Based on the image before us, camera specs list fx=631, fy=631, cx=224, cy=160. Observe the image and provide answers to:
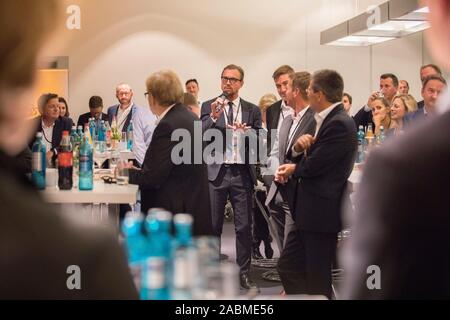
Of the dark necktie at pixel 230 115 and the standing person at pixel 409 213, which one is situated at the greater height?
the dark necktie at pixel 230 115

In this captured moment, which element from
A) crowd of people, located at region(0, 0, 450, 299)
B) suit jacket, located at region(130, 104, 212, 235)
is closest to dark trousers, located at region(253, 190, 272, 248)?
crowd of people, located at region(0, 0, 450, 299)

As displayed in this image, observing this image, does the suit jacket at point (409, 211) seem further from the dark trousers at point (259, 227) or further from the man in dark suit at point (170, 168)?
the dark trousers at point (259, 227)

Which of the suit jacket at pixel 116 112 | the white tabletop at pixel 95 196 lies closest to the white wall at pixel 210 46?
→ the suit jacket at pixel 116 112

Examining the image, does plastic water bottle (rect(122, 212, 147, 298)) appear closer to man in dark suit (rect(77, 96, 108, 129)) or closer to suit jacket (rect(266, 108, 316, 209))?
suit jacket (rect(266, 108, 316, 209))

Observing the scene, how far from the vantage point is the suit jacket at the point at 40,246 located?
1.50 feet

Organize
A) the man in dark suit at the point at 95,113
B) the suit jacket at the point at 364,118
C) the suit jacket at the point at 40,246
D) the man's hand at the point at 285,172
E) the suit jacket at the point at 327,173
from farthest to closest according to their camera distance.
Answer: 1. the man in dark suit at the point at 95,113
2. the suit jacket at the point at 364,118
3. the man's hand at the point at 285,172
4. the suit jacket at the point at 327,173
5. the suit jacket at the point at 40,246

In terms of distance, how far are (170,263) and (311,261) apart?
1.58 meters

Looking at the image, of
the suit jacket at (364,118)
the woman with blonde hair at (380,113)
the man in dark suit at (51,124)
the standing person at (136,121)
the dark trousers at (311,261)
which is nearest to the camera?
the dark trousers at (311,261)

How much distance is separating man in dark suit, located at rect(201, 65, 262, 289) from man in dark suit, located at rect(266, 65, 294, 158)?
14 cm

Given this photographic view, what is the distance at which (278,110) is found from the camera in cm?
344

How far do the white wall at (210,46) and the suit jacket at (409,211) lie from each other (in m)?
5.43

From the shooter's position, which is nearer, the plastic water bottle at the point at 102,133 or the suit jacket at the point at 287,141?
the suit jacket at the point at 287,141

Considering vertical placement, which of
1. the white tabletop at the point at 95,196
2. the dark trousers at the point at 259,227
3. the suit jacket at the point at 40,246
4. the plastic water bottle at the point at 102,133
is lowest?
the dark trousers at the point at 259,227
